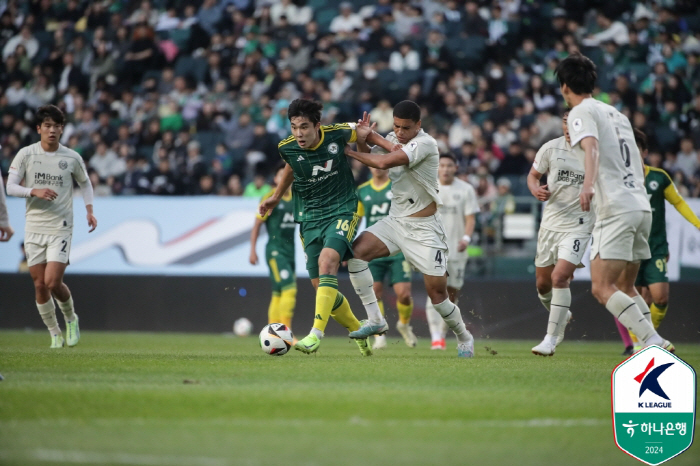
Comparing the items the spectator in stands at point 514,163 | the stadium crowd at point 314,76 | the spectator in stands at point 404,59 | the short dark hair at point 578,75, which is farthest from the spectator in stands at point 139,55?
the short dark hair at point 578,75

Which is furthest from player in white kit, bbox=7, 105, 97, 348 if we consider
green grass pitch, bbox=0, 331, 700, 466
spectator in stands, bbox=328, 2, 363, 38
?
spectator in stands, bbox=328, 2, 363, 38

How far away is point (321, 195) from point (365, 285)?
40.0 inches

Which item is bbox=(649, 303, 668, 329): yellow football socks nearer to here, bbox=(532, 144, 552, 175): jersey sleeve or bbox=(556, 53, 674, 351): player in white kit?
bbox=(532, 144, 552, 175): jersey sleeve

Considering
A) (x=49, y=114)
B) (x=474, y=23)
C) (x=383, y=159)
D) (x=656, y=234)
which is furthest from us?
(x=474, y=23)

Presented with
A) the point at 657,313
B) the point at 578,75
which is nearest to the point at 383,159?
the point at 578,75

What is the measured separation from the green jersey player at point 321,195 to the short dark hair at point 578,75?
2.33m

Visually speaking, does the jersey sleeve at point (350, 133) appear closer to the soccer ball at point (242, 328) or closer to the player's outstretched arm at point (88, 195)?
the player's outstretched arm at point (88, 195)

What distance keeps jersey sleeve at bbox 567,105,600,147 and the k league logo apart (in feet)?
5.70

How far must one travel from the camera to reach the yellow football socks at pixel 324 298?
8844 millimetres

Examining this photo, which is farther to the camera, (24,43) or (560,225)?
(24,43)

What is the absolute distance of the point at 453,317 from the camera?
960 cm

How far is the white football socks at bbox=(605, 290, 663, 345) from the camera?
7.12 meters

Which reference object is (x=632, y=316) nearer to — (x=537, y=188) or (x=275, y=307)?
(x=537, y=188)

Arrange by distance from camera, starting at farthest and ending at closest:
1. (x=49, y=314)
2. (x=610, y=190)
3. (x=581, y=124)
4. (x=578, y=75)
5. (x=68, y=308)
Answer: (x=49, y=314) < (x=68, y=308) < (x=578, y=75) < (x=610, y=190) < (x=581, y=124)
